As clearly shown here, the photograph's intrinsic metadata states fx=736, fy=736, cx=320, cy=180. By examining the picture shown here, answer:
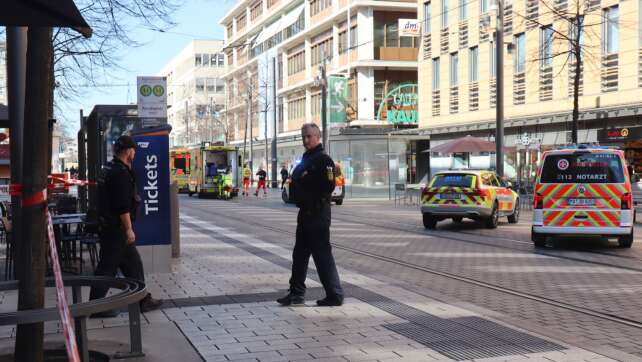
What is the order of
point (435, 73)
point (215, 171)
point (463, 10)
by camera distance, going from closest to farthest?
point (215, 171) → point (463, 10) → point (435, 73)

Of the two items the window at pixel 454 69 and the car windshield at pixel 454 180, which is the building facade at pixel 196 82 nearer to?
the window at pixel 454 69

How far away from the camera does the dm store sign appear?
9656 millimetres

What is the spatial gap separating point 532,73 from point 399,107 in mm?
19061

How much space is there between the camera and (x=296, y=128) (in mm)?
65250

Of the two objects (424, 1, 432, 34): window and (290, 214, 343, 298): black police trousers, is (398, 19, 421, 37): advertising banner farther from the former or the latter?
(290, 214, 343, 298): black police trousers

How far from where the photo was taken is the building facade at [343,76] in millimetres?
43469

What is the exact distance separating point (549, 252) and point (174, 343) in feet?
30.1

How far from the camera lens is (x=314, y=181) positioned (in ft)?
23.9

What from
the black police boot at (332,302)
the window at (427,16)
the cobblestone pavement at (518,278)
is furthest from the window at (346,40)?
the black police boot at (332,302)

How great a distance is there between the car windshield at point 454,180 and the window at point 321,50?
39.1 meters

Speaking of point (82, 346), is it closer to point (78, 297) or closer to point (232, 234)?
point (78, 297)

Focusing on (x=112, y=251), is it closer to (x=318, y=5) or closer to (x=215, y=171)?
(x=215, y=171)

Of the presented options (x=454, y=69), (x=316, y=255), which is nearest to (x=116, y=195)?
(x=316, y=255)

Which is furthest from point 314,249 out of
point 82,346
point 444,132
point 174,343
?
point 444,132
